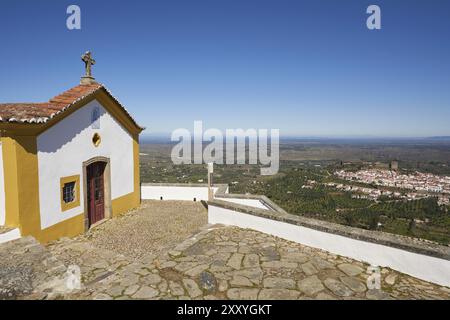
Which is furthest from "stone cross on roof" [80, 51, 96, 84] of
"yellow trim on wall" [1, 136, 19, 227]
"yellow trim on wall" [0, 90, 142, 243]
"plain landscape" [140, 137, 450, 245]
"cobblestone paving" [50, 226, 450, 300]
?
"plain landscape" [140, 137, 450, 245]

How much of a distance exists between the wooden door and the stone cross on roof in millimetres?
2798

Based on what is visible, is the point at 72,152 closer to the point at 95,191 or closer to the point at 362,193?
the point at 95,191

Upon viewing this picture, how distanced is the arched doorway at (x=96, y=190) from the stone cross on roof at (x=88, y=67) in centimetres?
269

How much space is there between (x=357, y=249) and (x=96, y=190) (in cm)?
762

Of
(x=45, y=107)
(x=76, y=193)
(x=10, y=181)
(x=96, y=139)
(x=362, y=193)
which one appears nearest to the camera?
(x=10, y=181)

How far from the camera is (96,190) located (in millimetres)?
8617

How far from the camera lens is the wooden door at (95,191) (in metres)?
8.23

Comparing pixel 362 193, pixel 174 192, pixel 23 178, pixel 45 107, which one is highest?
pixel 45 107

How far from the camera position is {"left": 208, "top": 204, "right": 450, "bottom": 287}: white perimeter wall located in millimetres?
3662

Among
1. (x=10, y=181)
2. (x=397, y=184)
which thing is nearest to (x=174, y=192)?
(x=10, y=181)

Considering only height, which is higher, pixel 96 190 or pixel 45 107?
pixel 45 107

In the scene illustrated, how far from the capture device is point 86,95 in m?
7.48

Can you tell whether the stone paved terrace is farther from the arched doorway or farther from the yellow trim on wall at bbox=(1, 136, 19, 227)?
the arched doorway
